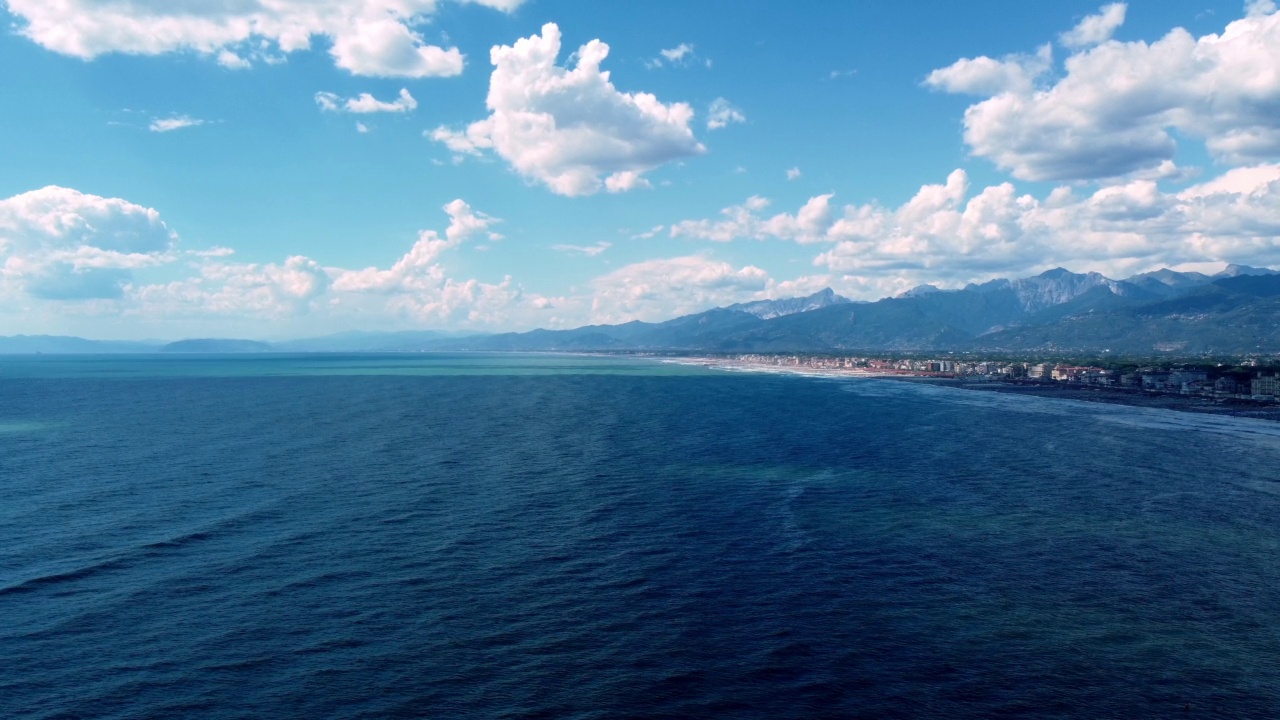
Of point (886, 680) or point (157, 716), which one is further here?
point (886, 680)

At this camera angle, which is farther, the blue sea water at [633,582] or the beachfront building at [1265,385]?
the beachfront building at [1265,385]

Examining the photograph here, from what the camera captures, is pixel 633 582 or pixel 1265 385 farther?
pixel 1265 385

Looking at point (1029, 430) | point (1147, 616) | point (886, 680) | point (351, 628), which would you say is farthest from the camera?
point (1029, 430)

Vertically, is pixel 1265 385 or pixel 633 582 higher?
pixel 1265 385

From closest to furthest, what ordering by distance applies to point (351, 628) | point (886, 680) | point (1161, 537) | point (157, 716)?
point (157, 716), point (886, 680), point (351, 628), point (1161, 537)

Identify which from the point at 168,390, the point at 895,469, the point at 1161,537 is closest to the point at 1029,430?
the point at 895,469

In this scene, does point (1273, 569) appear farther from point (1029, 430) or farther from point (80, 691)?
point (1029, 430)

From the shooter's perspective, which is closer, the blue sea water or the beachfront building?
the blue sea water

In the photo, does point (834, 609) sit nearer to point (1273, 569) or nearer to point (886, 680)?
point (886, 680)
